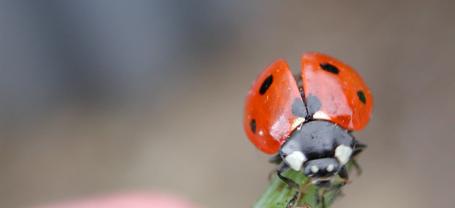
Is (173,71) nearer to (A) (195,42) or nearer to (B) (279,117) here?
(A) (195,42)

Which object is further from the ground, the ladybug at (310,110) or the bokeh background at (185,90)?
the bokeh background at (185,90)

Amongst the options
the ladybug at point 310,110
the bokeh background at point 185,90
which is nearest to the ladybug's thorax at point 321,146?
the ladybug at point 310,110

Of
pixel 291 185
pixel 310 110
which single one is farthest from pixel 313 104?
pixel 291 185

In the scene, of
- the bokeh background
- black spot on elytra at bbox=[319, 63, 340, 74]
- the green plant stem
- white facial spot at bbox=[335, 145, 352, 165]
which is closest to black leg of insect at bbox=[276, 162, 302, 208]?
the green plant stem

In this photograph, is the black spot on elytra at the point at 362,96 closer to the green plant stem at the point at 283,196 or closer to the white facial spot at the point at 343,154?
the white facial spot at the point at 343,154

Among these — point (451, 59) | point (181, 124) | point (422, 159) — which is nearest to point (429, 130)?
point (422, 159)

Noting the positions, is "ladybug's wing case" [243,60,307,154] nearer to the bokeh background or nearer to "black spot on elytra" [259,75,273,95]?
"black spot on elytra" [259,75,273,95]
